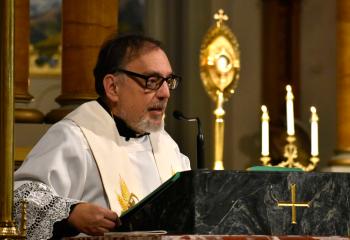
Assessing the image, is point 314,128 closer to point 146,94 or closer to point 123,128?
point 123,128

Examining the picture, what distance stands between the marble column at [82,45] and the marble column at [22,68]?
15cm

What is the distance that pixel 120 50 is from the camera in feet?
15.0

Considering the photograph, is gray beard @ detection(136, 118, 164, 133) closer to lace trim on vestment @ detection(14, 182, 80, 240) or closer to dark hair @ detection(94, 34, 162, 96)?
dark hair @ detection(94, 34, 162, 96)

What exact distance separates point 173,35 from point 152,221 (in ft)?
26.8

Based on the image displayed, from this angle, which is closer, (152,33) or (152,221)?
(152,221)

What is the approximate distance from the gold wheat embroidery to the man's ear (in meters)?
0.33

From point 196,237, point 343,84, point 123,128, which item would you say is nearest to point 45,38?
point 343,84

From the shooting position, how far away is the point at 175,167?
493 centimetres

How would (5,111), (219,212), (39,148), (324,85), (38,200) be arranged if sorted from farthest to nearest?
(324,85)
(39,148)
(38,200)
(219,212)
(5,111)

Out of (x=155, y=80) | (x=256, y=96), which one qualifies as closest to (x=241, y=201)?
(x=155, y=80)

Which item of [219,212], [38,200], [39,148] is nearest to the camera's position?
[219,212]

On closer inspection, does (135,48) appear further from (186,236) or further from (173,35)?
(173,35)

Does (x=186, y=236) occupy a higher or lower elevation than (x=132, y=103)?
lower

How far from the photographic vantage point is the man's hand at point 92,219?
3.70 metres
